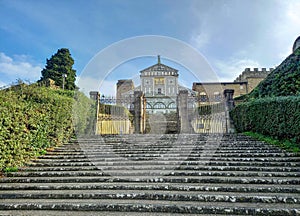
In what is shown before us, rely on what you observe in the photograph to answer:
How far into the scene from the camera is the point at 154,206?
10.3 ft

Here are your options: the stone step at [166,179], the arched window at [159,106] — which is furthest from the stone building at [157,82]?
the stone step at [166,179]

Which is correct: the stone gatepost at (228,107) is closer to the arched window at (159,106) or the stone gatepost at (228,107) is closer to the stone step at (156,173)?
the arched window at (159,106)

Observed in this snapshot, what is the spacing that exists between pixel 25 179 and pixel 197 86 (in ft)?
107

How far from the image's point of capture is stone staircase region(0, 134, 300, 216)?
318cm

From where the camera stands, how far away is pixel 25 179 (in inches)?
174

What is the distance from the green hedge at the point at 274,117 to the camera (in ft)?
19.8

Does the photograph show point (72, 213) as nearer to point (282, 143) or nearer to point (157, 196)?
point (157, 196)

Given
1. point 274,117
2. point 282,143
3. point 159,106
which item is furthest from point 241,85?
point 282,143

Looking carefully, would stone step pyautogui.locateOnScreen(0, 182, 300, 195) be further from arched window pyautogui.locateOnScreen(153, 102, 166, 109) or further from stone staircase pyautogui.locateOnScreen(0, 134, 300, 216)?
arched window pyautogui.locateOnScreen(153, 102, 166, 109)

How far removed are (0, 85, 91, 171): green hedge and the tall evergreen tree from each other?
1541cm

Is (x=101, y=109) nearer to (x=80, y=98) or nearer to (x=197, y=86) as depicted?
(x=80, y=98)

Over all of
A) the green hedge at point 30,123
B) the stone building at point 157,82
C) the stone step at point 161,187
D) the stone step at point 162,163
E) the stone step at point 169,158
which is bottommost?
the stone step at point 161,187

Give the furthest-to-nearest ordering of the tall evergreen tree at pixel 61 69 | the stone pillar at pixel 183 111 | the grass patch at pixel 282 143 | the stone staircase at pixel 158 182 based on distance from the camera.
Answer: the tall evergreen tree at pixel 61 69 < the stone pillar at pixel 183 111 < the grass patch at pixel 282 143 < the stone staircase at pixel 158 182

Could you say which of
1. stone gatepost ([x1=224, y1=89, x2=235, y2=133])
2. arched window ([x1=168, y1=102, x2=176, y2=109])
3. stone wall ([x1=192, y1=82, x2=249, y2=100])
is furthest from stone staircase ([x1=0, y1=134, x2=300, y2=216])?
stone wall ([x1=192, y1=82, x2=249, y2=100])
